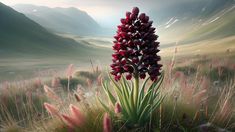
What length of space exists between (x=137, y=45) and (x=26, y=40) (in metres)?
122

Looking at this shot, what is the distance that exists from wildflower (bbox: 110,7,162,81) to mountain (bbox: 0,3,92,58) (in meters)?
97.0

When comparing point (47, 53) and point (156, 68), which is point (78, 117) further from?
point (47, 53)

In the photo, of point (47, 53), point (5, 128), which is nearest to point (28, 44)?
point (47, 53)

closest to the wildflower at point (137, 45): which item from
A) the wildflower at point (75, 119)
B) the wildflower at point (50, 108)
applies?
the wildflower at point (75, 119)

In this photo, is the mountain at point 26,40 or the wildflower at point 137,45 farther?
the mountain at point 26,40

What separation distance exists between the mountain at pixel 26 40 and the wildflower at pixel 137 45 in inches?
3820

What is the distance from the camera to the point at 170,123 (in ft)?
18.3

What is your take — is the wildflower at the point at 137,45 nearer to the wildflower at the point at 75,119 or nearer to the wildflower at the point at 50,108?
the wildflower at the point at 75,119

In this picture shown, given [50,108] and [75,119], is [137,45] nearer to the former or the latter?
[75,119]

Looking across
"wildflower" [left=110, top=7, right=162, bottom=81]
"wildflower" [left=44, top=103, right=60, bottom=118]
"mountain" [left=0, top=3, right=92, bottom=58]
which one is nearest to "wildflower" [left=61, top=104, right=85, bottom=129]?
"wildflower" [left=44, top=103, right=60, bottom=118]

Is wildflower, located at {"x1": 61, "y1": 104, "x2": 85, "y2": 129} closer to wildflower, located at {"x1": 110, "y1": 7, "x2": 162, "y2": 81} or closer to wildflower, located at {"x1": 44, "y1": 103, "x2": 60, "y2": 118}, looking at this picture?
wildflower, located at {"x1": 44, "y1": 103, "x2": 60, "y2": 118}

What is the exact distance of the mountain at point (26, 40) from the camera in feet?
360

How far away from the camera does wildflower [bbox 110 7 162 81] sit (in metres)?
5.05

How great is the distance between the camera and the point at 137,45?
16.9ft
